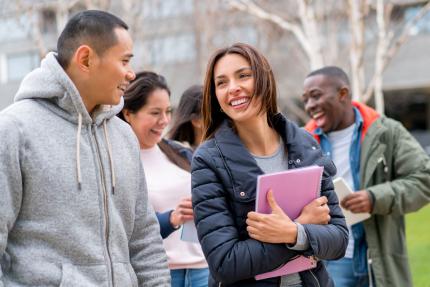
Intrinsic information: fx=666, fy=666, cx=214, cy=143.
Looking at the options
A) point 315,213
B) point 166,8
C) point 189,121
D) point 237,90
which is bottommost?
point 315,213

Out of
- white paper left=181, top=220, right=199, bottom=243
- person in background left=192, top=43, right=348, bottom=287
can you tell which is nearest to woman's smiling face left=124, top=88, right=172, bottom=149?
white paper left=181, top=220, right=199, bottom=243

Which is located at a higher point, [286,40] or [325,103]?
[286,40]

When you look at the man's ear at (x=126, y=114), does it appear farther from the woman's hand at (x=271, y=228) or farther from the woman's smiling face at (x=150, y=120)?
the woman's hand at (x=271, y=228)

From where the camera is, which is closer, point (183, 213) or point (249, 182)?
point (249, 182)

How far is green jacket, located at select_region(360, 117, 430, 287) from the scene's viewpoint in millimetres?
4254

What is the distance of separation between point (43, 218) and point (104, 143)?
0.40m

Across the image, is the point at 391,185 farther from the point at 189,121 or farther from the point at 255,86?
the point at 255,86

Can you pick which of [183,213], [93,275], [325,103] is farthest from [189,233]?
[325,103]

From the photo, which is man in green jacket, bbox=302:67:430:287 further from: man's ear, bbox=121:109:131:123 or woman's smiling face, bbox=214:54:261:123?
woman's smiling face, bbox=214:54:261:123

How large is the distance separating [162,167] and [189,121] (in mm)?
585

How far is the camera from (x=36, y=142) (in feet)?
7.88

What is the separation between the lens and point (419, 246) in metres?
10.7

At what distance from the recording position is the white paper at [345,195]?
402 centimetres

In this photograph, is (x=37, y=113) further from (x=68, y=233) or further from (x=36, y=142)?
(x=68, y=233)
